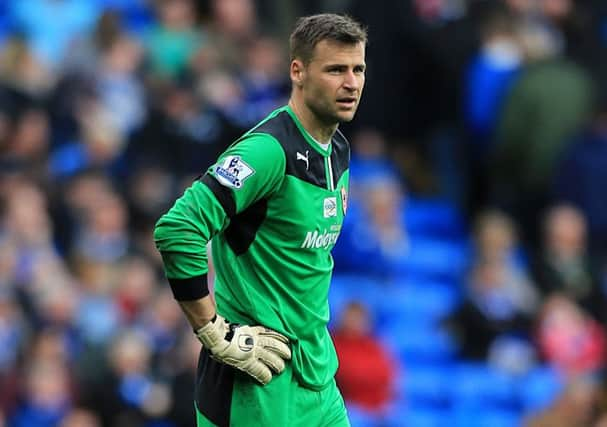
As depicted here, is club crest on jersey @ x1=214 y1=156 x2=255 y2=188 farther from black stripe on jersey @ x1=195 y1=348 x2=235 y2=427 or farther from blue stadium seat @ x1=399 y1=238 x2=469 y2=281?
blue stadium seat @ x1=399 y1=238 x2=469 y2=281

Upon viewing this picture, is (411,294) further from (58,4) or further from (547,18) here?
(58,4)

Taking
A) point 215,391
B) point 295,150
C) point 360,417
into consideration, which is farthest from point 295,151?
point 360,417

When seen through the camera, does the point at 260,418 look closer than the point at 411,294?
Yes

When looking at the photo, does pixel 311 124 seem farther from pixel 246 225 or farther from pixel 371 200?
pixel 371 200

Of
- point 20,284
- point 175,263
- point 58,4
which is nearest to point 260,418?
point 175,263

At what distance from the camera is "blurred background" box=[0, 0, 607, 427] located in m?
10.9

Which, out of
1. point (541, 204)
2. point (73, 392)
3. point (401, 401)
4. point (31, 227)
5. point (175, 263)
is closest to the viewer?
point (175, 263)

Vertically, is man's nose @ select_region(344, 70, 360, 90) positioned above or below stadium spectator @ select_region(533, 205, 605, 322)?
above

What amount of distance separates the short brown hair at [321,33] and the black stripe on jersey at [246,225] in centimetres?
57

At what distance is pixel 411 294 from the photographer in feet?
43.4

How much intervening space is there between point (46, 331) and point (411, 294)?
12.0ft

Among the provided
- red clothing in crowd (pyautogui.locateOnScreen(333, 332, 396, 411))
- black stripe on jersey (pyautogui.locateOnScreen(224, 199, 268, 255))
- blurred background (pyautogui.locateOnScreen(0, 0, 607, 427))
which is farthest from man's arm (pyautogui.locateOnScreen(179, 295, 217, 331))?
red clothing in crowd (pyautogui.locateOnScreen(333, 332, 396, 411))

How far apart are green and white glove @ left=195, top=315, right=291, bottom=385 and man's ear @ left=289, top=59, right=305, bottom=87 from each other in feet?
3.01

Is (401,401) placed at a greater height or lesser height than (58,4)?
lesser
